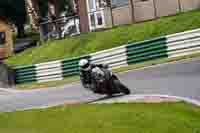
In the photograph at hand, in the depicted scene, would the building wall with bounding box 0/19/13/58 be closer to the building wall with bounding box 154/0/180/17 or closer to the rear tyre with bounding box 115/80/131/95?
the building wall with bounding box 154/0/180/17

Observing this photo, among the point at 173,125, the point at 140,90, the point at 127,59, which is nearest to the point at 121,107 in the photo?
the point at 173,125

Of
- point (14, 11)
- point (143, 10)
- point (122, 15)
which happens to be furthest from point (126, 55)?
point (14, 11)

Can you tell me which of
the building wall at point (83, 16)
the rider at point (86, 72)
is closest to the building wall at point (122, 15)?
the building wall at point (83, 16)

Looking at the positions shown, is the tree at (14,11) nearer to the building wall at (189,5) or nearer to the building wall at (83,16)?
the building wall at (83,16)

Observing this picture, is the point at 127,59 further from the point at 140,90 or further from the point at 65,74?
the point at 140,90

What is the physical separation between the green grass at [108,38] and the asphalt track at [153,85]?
5.90 metres

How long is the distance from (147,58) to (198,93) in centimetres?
1237

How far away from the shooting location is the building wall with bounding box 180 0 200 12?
31.2m

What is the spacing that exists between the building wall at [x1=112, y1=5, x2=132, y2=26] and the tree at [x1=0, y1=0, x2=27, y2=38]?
98.1 feet

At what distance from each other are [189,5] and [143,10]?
3.52m

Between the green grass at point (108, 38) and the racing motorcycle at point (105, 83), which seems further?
the green grass at point (108, 38)

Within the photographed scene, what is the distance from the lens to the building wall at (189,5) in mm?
31197

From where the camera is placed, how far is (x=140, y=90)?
55.9 ft

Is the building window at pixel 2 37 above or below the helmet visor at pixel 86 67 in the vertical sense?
above
